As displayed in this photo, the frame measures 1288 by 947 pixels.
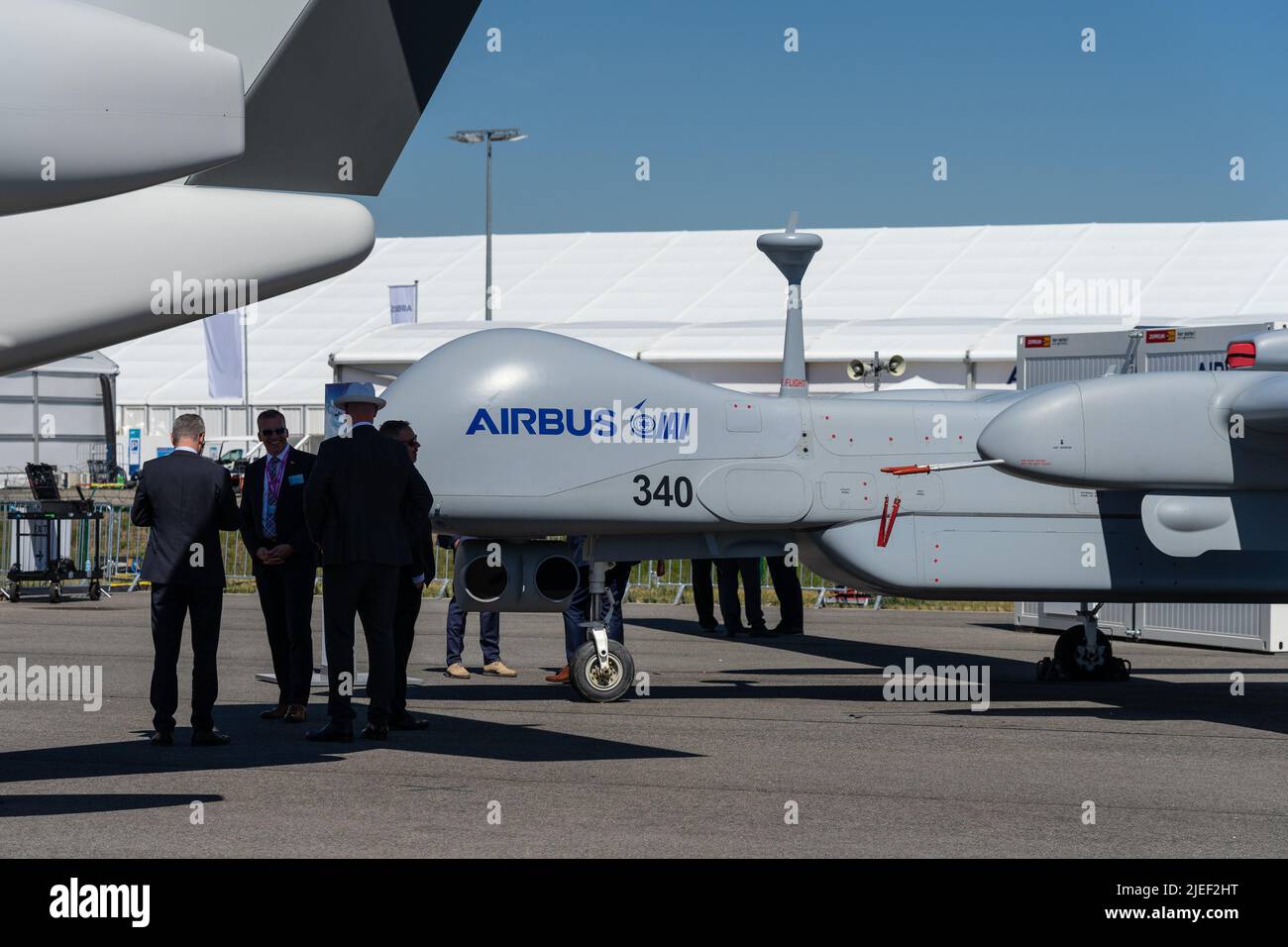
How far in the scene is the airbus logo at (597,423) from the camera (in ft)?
35.9

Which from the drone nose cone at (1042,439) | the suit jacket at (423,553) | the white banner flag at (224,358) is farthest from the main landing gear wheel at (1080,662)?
the white banner flag at (224,358)

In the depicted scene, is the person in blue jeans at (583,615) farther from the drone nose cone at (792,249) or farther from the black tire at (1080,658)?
the black tire at (1080,658)

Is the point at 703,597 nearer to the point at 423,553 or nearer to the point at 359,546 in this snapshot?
the point at 423,553

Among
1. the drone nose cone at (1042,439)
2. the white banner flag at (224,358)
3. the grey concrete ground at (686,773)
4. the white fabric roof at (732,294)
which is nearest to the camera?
the grey concrete ground at (686,773)

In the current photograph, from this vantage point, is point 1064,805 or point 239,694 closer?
point 1064,805

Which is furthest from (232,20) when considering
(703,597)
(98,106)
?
(703,597)

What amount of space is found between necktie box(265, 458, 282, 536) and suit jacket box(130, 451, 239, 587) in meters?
0.96

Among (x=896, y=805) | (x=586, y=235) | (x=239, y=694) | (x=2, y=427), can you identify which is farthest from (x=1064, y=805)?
(x=586, y=235)

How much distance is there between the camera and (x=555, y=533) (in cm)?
1128

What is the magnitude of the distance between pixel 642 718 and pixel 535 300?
43204 mm

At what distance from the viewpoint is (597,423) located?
11.1 metres

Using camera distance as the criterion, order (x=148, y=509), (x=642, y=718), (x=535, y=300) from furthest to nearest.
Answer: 1. (x=535, y=300)
2. (x=642, y=718)
3. (x=148, y=509)

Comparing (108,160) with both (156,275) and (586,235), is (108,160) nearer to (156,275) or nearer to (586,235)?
(156,275)

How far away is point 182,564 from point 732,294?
42105 millimetres
